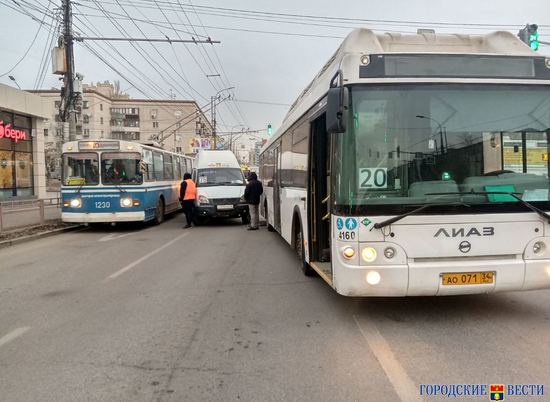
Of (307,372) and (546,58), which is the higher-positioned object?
(546,58)

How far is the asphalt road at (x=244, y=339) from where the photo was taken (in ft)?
12.5

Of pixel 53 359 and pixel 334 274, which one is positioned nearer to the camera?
pixel 53 359

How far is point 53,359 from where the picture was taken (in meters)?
4.47

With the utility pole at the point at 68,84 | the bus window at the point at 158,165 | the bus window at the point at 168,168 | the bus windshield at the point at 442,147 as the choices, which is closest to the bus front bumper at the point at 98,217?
the bus window at the point at 158,165

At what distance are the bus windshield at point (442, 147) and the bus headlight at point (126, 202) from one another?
11.4m

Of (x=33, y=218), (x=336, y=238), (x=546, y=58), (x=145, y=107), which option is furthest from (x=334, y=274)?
(x=145, y=107)

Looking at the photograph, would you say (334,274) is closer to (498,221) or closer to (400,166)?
(400,166)

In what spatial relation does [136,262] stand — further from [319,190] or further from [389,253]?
[389,253]

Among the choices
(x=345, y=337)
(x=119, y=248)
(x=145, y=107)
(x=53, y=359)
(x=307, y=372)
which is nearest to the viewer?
(x=307, y=372)

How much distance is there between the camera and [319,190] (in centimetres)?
693

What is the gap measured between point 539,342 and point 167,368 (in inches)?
139

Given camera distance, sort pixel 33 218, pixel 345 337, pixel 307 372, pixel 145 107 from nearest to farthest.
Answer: pixel 307 372 < pixel 345 337 < pixel 33 218 < pixel 145 107

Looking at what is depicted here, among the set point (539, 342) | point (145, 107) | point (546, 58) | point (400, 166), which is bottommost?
point (539, 342)

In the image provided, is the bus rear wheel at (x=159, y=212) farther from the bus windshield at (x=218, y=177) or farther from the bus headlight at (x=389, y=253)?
the bus headlight at (x=389, y=253)
